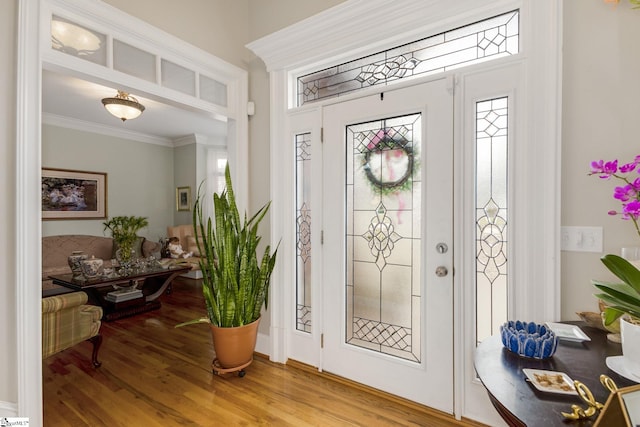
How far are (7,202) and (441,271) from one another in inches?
94.1

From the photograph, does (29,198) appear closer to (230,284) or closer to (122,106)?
(230,284)

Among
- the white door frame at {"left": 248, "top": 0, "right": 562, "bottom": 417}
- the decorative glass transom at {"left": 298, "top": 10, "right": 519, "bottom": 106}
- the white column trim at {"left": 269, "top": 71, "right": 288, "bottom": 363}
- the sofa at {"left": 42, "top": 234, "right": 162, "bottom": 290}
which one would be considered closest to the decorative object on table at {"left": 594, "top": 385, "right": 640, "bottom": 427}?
the white door frame at {"left": 248, "top": 0, "right": 562, "bottom": 417}

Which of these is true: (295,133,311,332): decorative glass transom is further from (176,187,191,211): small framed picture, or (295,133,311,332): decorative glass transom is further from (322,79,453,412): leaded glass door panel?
(176,187,191,211): small framed picture

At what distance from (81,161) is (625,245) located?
672 cm

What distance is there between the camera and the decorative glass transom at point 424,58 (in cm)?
175

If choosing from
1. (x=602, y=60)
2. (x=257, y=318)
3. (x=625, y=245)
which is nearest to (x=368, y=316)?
(x=257, y=318)

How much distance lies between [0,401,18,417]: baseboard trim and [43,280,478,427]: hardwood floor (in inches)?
10.7

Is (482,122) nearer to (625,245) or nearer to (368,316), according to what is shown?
(625,245)

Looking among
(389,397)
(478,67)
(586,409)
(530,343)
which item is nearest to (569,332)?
(530,343)

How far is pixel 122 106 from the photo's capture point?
376cm

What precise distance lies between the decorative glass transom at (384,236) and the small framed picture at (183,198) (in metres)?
4.94

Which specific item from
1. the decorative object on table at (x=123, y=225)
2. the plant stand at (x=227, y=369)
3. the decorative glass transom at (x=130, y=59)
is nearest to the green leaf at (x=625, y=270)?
the plant stand at (x=227, y=369)

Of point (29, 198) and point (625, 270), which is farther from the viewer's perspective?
point (29, 198)

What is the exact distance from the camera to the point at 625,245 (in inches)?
55.8
